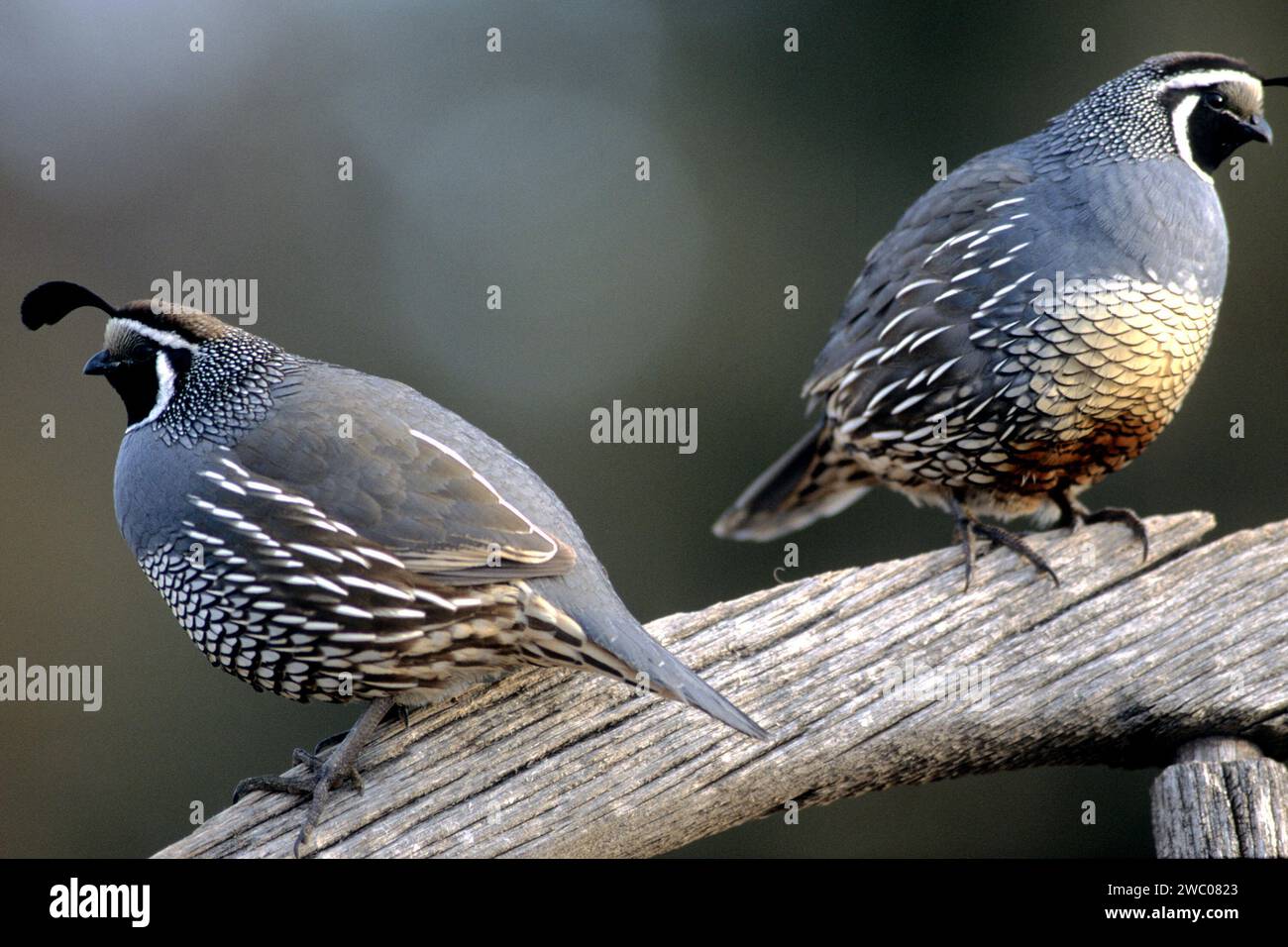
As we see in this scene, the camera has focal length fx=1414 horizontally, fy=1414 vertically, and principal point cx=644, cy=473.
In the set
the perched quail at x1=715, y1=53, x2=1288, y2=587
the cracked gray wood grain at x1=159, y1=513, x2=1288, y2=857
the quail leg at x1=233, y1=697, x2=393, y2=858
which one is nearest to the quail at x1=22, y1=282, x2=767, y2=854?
the quail leg at x1=233, y1=697, x2=393, y2=858

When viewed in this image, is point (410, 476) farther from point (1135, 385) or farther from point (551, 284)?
point (551, 284)

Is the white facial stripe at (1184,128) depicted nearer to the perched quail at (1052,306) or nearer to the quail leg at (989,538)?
the perched quail at (1052,306)

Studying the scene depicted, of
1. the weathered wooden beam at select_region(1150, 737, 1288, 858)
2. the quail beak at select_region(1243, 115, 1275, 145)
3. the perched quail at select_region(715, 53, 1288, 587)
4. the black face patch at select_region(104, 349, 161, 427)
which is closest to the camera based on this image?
the weathered wooden beam at select_region(1150, 737, 1288, 858)

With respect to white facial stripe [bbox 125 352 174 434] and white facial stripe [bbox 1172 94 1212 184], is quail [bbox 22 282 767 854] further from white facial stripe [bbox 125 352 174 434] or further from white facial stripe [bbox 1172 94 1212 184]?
white facial stripe [bbox 1172 94 1212 184]

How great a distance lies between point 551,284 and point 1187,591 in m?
4.24

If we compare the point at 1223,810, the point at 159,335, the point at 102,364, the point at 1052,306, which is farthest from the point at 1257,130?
the point at 102,364

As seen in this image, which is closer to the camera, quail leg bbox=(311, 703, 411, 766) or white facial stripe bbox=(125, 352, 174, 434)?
quail leg bbox=(311, 703, 411, 766)

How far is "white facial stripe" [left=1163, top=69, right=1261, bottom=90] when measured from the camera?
353 cm

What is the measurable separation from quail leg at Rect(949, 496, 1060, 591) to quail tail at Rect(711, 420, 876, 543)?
64 cm

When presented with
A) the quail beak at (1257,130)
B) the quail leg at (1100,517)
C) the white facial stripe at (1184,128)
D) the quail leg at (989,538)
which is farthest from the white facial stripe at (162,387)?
the quail beak at (1257,130)

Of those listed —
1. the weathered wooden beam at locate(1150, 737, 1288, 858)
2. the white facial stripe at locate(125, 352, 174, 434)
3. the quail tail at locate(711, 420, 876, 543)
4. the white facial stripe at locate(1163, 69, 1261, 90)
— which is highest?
the white facial stripe at locate(1163, 69, 1261, 90)

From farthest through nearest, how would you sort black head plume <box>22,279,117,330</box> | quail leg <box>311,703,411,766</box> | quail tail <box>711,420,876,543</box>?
quail tail <box>711,420,876,543</box>
black head plume <box>22,279,117,330</box>
quail leg <box>311,703,411,766</box>

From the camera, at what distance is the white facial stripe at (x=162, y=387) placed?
10.4 ft
